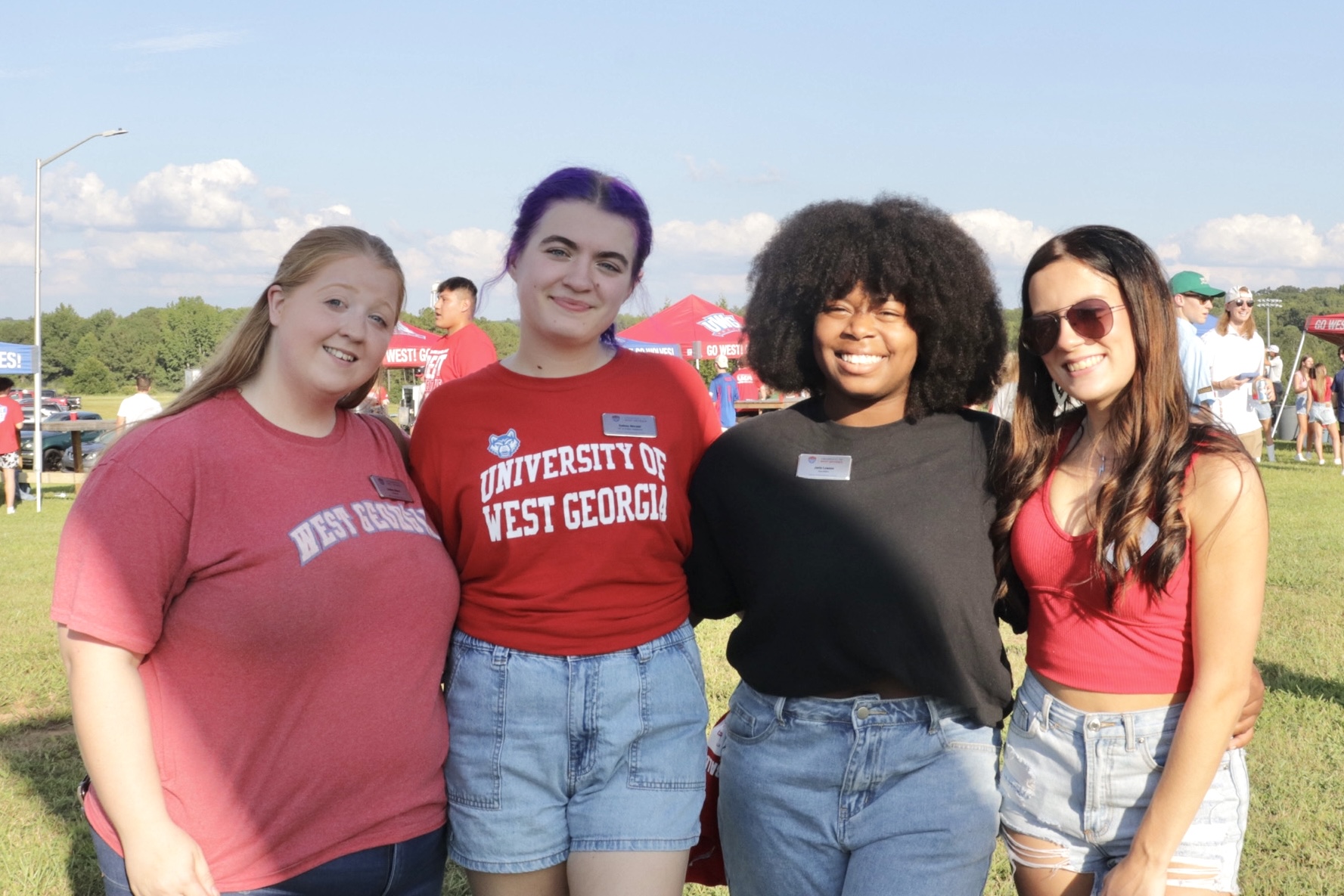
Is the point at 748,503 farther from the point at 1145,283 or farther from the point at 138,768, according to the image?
the point at 138,768

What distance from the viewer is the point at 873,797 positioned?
2.28 metres

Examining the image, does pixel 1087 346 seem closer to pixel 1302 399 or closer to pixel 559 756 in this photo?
pixel 559 756

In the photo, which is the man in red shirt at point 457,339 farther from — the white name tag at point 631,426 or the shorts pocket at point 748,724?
the shorts pocket at point 748,724

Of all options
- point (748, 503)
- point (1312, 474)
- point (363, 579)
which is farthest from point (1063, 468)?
point (1312, 474)

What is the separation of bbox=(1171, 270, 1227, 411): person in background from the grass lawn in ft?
5.41

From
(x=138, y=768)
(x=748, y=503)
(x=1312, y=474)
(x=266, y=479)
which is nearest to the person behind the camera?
(x=138, y=768)

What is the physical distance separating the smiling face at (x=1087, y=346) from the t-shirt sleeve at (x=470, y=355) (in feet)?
19.7

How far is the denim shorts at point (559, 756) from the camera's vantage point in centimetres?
233

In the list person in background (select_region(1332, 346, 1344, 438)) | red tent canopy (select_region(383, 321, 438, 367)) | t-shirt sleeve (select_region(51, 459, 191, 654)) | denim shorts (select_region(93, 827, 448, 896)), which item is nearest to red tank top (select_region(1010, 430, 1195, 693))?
denim shorts (select_region(93, 827, 448, 896))

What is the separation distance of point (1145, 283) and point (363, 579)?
5.61ft

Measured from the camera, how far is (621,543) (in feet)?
7.85

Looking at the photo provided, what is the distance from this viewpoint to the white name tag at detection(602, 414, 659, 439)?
2.49 m

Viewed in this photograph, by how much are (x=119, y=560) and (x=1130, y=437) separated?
1.96 m

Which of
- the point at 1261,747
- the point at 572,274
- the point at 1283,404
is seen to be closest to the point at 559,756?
the point at 572,274
